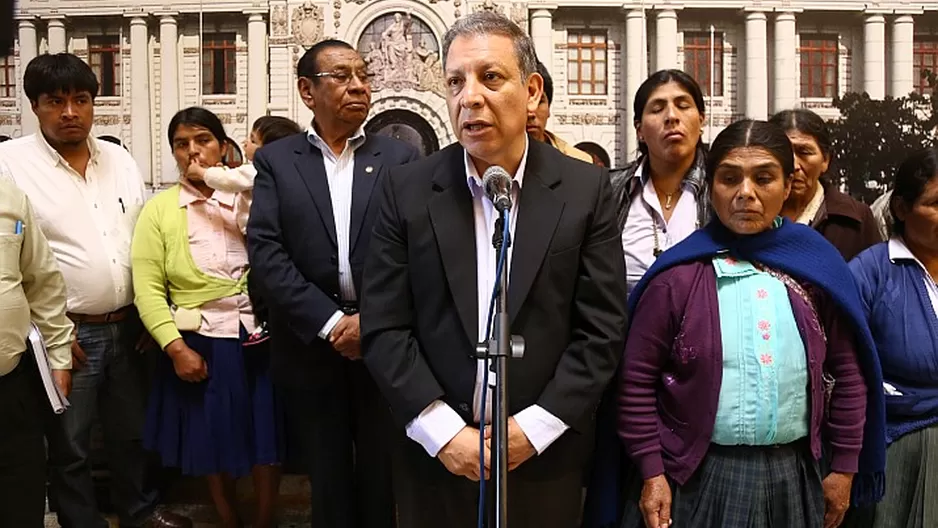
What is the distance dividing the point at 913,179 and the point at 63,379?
276cm

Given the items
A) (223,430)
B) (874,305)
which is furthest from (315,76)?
(874,305)

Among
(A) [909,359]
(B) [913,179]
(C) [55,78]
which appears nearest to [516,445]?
(A) [909,359]

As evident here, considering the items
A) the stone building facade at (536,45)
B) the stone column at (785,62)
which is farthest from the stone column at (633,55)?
the stone column at (785,62)

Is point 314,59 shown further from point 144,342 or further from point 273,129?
point 144,342

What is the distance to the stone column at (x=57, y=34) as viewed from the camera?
3.84 metres

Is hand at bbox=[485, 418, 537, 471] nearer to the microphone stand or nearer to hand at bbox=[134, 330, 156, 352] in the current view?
the microphone stand

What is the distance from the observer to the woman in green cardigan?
286cm

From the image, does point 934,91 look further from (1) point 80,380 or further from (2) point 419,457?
(1) point 80,380

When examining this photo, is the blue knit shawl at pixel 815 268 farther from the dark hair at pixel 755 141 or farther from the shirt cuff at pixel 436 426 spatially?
the shirt cuff at pixel 436 426

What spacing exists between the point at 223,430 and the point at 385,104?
6.70 feet

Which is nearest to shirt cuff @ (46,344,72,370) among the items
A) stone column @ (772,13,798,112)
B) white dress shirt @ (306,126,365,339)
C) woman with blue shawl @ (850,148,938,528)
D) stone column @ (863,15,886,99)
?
white dress shirt @ (306,126,365,339)

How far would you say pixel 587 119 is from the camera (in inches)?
164

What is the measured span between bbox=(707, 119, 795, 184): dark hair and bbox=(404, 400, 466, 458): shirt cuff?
0.93m

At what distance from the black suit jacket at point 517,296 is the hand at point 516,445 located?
75mm
